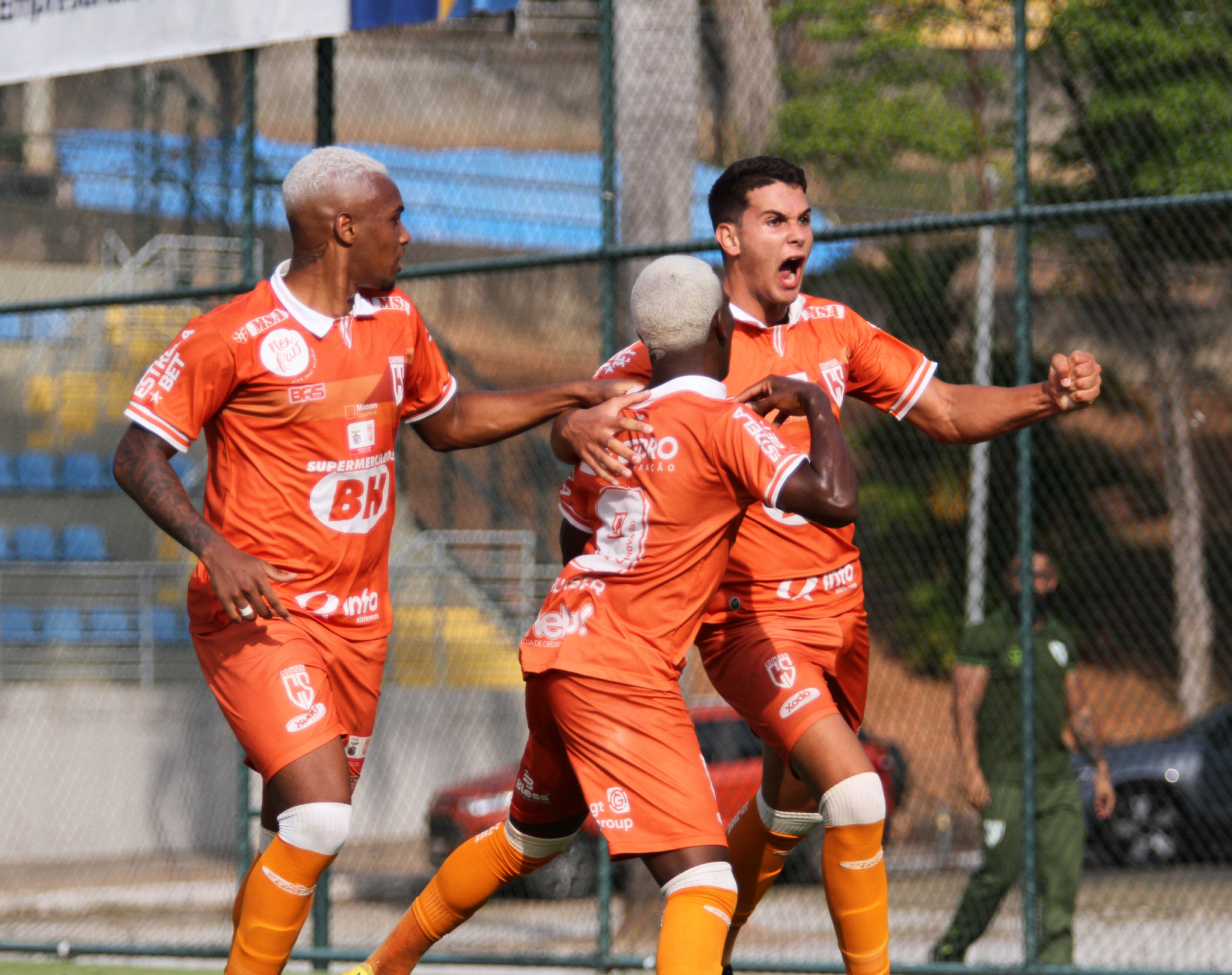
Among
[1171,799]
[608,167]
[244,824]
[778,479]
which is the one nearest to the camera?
[778,479]

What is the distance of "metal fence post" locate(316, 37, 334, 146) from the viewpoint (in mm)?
6926

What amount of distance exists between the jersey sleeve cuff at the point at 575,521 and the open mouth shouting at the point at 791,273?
3.08 feet

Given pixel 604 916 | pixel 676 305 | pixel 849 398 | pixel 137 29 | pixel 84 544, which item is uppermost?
pixel 137 29

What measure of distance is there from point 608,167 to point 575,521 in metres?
2.66

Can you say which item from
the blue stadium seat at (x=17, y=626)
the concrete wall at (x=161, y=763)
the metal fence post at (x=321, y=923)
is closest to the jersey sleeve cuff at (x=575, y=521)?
the metal fence post at (x=321, y=923)

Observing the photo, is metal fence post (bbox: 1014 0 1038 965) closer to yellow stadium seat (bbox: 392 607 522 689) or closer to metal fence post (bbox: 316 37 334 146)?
metal fence post (bbox: 316 37 334 146)

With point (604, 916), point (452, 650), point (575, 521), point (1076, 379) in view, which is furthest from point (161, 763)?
point (1076, 379)

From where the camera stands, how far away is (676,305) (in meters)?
3.72

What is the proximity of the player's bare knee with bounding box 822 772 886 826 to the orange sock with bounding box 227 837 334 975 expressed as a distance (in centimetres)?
135

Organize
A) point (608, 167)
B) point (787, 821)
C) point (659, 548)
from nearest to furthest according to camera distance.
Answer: point (659, 548) < point (787, 821) < point (608, 167)

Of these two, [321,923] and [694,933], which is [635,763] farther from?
[321,923]

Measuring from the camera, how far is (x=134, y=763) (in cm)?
1045

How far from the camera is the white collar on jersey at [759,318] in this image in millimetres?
4547

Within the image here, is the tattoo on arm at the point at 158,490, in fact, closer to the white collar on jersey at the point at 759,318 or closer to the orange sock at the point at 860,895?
the white collar on jersey at the point at 759,318
